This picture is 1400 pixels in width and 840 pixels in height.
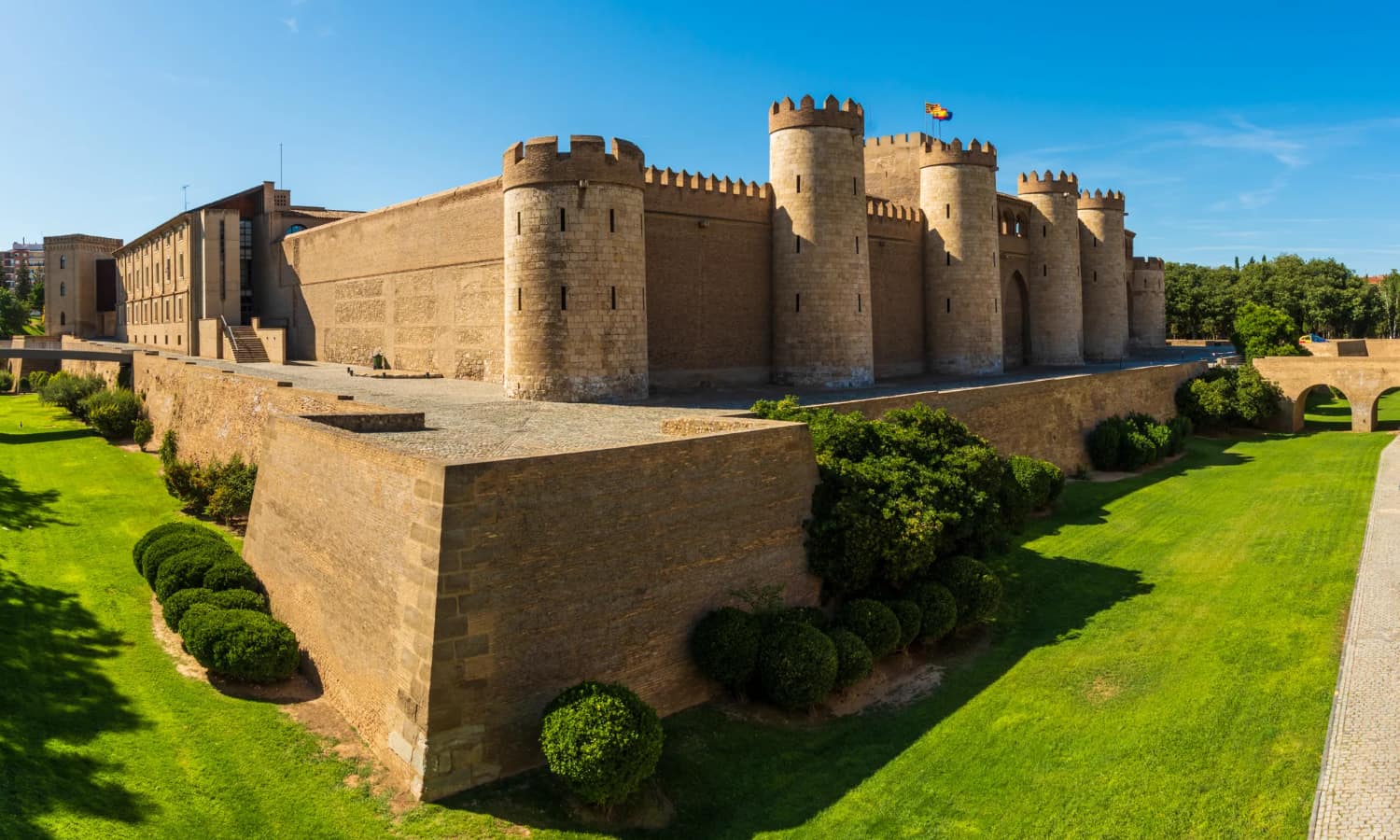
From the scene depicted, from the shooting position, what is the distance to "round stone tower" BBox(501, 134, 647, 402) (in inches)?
861

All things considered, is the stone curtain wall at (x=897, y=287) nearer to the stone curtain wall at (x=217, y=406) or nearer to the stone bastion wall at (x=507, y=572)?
the stone bastion wall at (x=507, y=572)

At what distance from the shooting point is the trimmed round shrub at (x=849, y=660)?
1381cm

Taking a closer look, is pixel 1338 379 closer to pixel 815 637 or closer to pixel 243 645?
pixel 815 637

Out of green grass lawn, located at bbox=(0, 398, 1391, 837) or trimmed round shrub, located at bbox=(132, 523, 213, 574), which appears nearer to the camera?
green grass lawn, located at bbox=(0, 398, 1391, 837)

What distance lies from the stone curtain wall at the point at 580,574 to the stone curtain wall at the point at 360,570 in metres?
0.36

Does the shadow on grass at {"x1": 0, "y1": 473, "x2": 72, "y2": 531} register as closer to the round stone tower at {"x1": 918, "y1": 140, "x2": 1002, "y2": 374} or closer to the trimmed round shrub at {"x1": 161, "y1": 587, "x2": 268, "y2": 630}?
the trimmed round shrub at {"x1": 161, "y1": 587, "x2": 268, "y2": 630}

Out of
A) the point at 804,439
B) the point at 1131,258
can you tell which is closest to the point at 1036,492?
the point at 804,439

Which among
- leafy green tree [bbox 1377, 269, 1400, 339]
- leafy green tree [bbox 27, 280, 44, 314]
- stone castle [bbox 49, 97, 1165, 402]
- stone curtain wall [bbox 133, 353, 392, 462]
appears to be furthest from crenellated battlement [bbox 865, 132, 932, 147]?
leafy green tree [bbox 27, 280, 44, 314]

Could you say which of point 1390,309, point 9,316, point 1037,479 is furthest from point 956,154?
point 9,316

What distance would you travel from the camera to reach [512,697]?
11.2 metres

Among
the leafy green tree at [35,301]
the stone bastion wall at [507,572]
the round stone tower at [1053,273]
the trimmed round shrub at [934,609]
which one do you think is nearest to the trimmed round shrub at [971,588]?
the trimmed round shrub at [934,609]

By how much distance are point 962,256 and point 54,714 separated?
29.3 metres

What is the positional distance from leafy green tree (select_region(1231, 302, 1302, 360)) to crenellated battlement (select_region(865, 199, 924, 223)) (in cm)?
2560

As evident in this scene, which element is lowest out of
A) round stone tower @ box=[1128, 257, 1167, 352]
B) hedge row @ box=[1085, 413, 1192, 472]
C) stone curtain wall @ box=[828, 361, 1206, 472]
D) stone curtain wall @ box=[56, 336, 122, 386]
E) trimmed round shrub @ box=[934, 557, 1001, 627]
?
trimmed round shrub @ box=[934, 557, 1001, 627]
